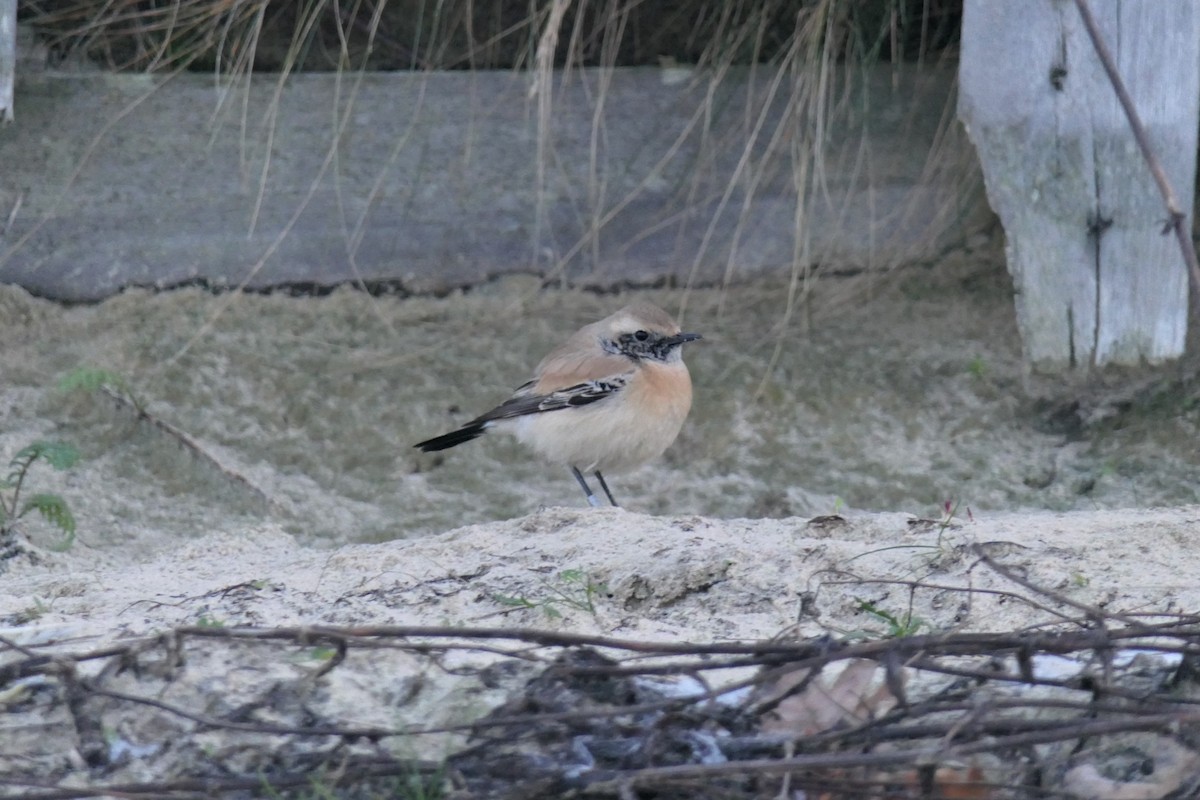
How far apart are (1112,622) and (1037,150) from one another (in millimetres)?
2387

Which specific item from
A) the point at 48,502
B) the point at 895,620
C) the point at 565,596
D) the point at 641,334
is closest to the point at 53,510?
the point at 48,502

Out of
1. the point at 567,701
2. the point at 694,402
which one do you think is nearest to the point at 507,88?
the point at 694,402

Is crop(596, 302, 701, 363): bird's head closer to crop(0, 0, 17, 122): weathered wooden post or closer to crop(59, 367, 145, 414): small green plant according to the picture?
crop(59, 367, 145, 414): small green plant

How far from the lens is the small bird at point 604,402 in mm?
5766

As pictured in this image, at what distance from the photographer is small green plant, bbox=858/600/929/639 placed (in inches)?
124

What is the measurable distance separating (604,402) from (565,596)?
2.29 metres

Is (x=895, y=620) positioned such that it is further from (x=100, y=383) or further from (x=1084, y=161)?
(x=100, y=383)

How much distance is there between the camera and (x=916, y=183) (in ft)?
20.9

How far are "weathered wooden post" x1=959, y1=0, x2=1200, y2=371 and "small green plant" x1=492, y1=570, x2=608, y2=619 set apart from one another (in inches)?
91.8

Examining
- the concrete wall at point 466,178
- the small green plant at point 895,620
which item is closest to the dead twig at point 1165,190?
the small green plant at point 895,620

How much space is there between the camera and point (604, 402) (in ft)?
19.2

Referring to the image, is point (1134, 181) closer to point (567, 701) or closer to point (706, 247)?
point (706, 247)

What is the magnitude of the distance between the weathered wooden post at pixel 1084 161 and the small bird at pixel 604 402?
1.28 m

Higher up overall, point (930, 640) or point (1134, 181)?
point (1134, 181)
